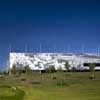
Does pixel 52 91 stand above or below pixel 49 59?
below

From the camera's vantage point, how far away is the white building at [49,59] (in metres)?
142

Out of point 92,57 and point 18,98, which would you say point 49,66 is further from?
point 18,98

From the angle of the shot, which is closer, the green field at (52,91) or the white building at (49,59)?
the green field at (52,91)

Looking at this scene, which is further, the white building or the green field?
the white building

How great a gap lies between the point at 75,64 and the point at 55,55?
51.2 ft

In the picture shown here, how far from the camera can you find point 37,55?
146375 mm

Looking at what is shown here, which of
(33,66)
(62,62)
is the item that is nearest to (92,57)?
(62,62)

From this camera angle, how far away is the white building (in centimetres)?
14212

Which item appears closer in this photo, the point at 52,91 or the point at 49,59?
the point at 52,91

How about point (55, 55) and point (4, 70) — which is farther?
point (55, 55)

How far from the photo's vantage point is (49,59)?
479 ft

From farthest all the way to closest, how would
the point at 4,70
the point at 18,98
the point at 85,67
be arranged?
1. the point at 85,67
2. the point at 4,70
3. the point at 18,98

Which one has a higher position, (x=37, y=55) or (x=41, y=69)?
(x=37, y=55)

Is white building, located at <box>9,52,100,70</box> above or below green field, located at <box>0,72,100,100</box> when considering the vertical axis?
above
